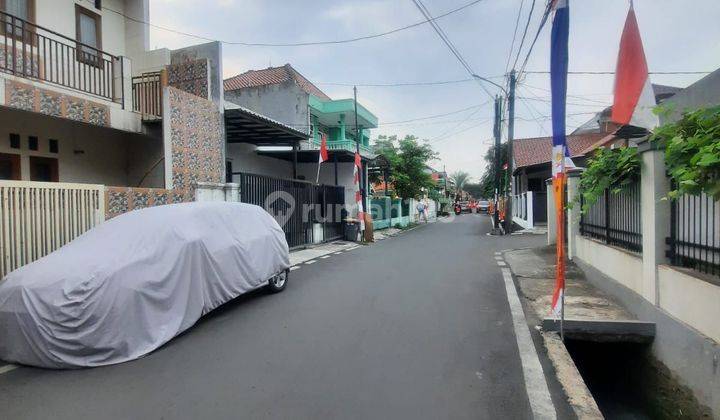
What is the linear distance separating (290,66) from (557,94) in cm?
2336

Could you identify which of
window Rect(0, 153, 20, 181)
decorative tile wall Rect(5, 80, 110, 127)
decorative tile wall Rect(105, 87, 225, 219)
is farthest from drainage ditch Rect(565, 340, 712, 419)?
window Rect(0, 153, 20, 181)

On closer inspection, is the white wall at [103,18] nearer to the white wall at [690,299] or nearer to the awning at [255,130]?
the awning at [255,130]

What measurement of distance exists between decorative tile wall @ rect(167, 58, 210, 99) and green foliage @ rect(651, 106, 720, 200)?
35.0 feet

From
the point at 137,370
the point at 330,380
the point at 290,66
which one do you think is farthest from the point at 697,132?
the point at 290,66

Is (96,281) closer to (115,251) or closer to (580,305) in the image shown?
(115,251)

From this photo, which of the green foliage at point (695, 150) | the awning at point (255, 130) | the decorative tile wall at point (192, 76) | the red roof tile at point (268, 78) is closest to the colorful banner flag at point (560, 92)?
the green foliage at point (695, 150)

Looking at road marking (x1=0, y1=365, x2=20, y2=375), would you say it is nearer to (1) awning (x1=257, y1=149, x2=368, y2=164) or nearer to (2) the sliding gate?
(2) the sliding gate

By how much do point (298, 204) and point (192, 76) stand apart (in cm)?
487

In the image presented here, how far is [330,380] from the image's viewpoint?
3828mm

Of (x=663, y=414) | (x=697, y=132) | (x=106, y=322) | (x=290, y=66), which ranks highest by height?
(x=290, y=66)

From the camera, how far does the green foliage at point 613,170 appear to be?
5.57 metres

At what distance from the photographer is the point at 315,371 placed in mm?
4039

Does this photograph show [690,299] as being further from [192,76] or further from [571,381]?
[192,76]

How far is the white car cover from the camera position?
4.19 metres
